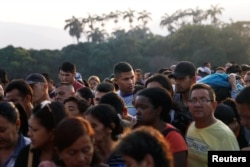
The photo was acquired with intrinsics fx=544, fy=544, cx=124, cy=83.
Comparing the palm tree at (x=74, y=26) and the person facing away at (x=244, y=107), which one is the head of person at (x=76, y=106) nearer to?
the person facing away at (x=244, y=107)

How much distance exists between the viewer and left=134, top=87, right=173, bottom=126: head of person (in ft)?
14.3

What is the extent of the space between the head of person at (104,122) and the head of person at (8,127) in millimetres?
603

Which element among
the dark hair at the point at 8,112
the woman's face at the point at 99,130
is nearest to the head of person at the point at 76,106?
the dark hair at the point at 8,112

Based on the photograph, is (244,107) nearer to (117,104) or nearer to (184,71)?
(117,104)

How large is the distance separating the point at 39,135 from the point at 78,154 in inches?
29.1

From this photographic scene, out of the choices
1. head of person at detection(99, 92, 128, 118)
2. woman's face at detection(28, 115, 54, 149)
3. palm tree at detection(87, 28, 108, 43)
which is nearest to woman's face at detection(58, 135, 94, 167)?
woman's face at detection(28, 115, 54, 149)

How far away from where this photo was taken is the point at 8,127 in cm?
435

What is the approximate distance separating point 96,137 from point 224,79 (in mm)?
3518

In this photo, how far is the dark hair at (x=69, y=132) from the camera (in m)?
3.43

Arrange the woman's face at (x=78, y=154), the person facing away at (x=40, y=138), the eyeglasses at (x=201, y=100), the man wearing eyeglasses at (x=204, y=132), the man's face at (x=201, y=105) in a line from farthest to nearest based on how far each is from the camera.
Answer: the eyeglasses at (x=201, y=100)
the man's face at (x=201, y=105)
the man wearing eyeglasses at (x=204, y=132)
the person facing away at (x=40, y=138)
the woman's face at (x=78, y=154)

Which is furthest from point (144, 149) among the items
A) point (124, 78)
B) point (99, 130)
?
point (124, 78)

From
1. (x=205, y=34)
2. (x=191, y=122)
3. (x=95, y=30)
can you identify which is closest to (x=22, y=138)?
(x=191, y=122)

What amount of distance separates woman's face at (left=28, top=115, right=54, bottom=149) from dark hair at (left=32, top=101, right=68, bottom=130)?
3 cm

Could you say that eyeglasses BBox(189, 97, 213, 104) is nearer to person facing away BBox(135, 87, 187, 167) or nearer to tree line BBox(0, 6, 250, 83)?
person facing away BBox(135, 87, 187, 167)
